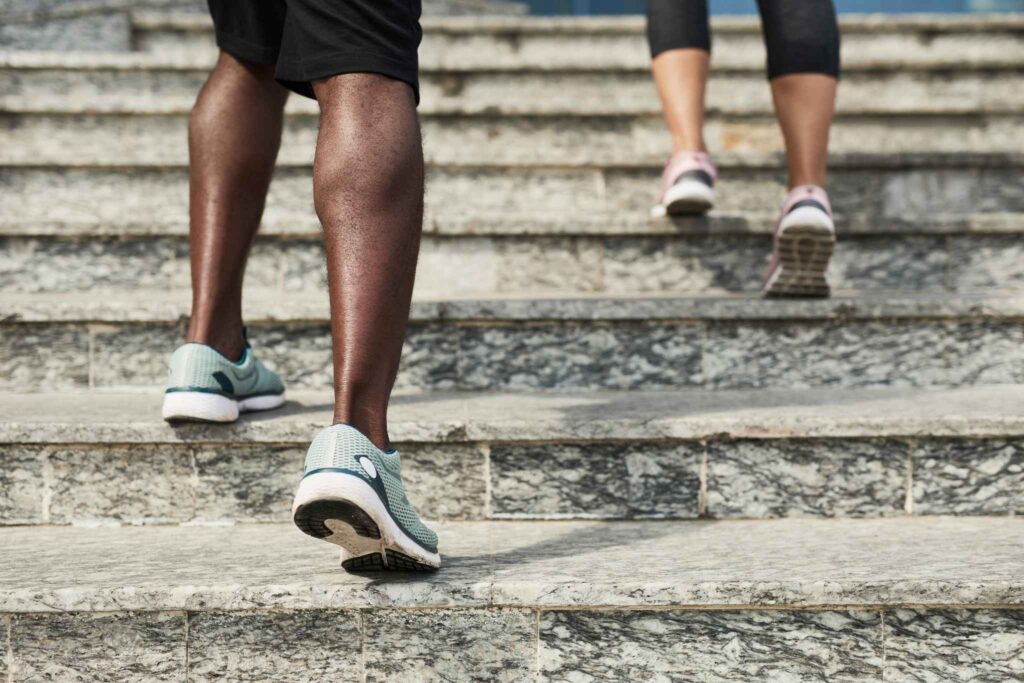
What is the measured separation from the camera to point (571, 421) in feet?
5.86

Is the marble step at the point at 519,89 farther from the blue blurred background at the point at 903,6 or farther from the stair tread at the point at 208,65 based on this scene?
the blue blurred background at the point at 903,6

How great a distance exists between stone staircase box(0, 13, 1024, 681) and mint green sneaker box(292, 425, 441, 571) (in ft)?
0.16

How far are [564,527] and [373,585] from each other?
446 mm

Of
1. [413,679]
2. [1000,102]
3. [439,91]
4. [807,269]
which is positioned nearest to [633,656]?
[413,679]

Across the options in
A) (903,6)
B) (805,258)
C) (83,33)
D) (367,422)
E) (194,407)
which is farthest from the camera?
(903,6)

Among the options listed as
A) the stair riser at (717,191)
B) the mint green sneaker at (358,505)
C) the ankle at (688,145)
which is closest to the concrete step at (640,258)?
the ankle at (688,145)

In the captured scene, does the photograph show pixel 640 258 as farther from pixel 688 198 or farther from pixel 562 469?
pixel 562 469

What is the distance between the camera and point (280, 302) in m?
2.22

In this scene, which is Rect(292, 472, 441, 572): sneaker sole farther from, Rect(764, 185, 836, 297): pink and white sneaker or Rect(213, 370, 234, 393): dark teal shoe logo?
Rect(764, 185, 836, 297): pink and white sneaker

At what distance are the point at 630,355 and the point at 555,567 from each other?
77 cm

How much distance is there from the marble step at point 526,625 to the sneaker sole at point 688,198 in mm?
1247

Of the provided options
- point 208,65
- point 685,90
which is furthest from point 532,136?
point 208,65

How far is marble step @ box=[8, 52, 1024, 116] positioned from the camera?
326 centimetres

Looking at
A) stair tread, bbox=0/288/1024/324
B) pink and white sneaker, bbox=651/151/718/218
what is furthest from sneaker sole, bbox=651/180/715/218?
stair tread, bbox=0/288/1024/324
